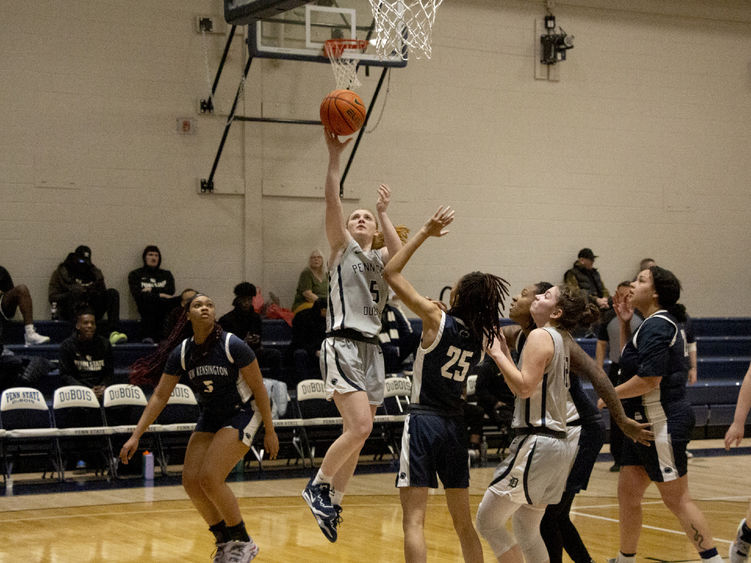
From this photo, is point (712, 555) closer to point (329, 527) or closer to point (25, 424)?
point (329, 527)

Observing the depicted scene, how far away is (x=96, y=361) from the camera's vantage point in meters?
10.9

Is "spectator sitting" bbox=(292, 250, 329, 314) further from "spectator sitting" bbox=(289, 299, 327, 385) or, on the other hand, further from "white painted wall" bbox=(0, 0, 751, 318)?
"spectator sitting" bbox=(289, 299, 327, 385)

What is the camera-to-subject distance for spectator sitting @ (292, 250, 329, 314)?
43.6 feet

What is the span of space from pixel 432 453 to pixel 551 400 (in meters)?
0.65

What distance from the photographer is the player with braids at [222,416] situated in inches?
232

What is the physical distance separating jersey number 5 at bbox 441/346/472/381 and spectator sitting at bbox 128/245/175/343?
804 centimetres

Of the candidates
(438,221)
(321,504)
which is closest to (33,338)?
(321,504)

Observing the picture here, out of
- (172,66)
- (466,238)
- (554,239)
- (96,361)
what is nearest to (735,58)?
(554,239)

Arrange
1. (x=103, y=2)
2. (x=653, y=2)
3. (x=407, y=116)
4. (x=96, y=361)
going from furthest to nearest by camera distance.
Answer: (x=653, y=2)
(x=407, y=116)
(x=103, y=2)
(x=96, y=361)

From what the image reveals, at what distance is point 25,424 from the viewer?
1008 centimetres

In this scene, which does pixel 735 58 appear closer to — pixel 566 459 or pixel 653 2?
pixel 653 2

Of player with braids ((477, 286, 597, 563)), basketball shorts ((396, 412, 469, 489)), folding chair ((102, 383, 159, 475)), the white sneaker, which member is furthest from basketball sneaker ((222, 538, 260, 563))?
the white sneaker

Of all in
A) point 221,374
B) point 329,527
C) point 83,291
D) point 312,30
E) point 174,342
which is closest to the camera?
point 329,527

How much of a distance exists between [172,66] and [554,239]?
6262mm
